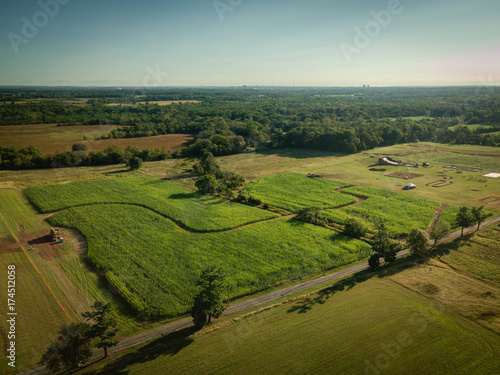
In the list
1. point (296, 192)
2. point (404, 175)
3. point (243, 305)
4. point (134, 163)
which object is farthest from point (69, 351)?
point (404, 175)

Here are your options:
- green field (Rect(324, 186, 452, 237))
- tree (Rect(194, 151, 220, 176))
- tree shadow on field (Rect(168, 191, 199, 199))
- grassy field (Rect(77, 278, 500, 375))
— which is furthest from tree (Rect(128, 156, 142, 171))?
grassy field (Rect(77, 278, 500, 375))

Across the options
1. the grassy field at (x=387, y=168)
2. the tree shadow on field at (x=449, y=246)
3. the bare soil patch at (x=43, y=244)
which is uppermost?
the bare soil patch at (x=43, y=244)

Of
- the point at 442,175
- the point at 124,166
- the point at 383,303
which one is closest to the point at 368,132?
the point at 442,175

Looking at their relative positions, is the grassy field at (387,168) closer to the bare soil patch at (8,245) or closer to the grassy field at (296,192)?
the grassy field at (296,192)

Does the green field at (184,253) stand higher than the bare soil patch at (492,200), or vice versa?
the green field at (184,253)

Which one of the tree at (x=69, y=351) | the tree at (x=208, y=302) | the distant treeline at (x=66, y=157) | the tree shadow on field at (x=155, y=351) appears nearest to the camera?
the tree at (x=69, y=351)

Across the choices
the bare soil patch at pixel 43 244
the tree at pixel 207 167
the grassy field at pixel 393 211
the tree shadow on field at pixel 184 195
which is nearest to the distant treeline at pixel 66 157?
the tree at pixel 207 167
